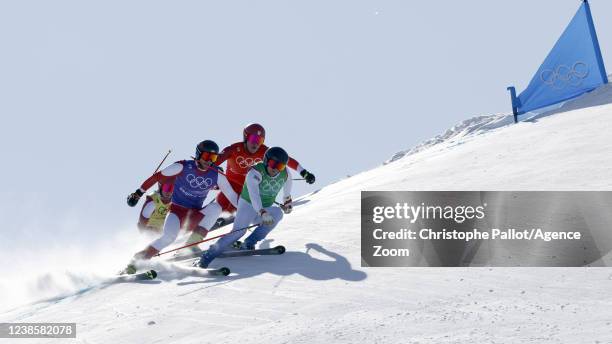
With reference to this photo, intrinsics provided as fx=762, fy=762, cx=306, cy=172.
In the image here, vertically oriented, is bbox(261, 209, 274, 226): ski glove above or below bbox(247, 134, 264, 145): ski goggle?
below

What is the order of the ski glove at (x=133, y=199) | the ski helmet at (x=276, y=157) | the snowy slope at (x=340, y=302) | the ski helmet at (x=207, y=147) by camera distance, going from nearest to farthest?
the snowy slope at (x=340, y=302) → the ski helmet at (x=276, y=157) → the ski glove at (x=133, y=199) → the ski helmet at (x=207, y=147)

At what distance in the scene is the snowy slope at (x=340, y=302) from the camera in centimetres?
509

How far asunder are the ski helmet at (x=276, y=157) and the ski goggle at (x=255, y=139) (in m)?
2.81

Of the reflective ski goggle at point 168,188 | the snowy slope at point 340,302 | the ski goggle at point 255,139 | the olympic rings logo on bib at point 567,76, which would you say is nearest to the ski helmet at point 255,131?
the ski goggle at point 255,139

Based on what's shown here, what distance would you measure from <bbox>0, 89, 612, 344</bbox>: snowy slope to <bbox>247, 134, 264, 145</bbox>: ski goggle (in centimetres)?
207

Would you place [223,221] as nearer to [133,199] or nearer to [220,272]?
[133,199]

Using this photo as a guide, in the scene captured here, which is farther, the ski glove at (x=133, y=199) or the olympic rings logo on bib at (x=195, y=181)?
the olympic rings logo on bib at (x=195, y=181)

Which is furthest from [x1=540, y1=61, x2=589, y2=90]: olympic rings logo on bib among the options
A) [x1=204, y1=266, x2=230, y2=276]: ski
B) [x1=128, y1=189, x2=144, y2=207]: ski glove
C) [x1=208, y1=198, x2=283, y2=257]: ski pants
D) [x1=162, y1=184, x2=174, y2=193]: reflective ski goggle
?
[x1=204, y1=266, x2=230, y2=276]: ski

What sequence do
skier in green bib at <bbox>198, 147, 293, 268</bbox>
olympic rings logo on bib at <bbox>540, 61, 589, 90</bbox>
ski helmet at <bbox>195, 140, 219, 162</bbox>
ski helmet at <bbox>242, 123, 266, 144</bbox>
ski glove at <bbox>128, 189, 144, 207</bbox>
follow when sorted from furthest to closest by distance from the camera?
olympic rings logo on bib at <bbox>540, 61, 589, 90</bbox>, ski helmet at <bbox>242, 123, 266, 144</bbox>, ski helmet at <bbox>195, 140, 219, 162</bbox>, ski glove at <bbox>128, 189, 144, 207</bbox>, skier in green bib at <bbox>198, 147, 293, 268</bbox>

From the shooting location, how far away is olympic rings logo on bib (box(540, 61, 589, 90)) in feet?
53.7

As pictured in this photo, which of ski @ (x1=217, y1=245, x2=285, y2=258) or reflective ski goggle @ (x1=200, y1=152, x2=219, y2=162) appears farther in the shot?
reflective ski goggle @ (x1=200, y1=152, x2=219, y2=162)

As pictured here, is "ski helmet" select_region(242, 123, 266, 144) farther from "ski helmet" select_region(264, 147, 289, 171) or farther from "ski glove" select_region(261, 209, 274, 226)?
"ski glove" select_region(261, 209, 274, 226)

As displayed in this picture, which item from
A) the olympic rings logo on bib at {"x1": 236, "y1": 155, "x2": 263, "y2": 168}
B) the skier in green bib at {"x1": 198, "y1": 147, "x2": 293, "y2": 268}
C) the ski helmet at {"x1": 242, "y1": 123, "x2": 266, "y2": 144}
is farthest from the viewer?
the olympic rings logo on bib at {"x1": 236, "y1": 155, "x2": 263, "y2": 168}

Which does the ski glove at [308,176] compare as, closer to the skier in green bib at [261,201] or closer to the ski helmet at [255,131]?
the ski helmet at [255,131]
